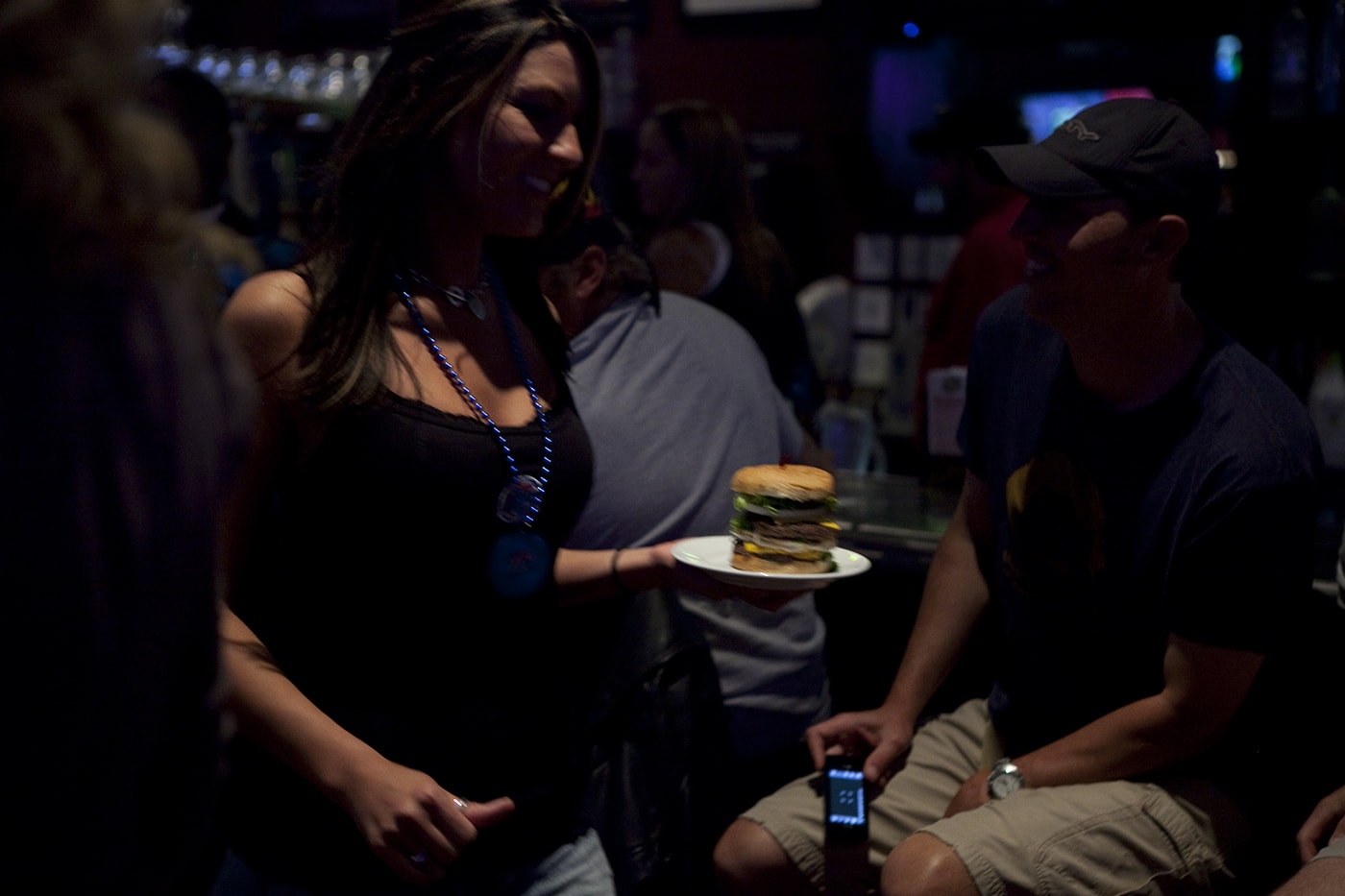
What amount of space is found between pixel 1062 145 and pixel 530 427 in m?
1.13

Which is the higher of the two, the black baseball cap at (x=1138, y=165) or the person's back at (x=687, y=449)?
the black baseball cap at (x=1138, y=165)

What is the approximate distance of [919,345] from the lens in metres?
6.46

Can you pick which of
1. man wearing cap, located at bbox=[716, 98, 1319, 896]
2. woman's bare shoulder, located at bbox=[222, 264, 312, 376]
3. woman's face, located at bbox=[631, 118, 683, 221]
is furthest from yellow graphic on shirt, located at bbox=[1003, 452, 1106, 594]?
woman's face, located at bbox=[631, 118, 683, 221]

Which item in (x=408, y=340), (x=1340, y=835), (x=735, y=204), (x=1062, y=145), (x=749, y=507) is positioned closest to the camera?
(x=408, y=340)

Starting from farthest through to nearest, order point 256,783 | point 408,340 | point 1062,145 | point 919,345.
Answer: point 919,345, point 1062,145, point 408,340, point 256,783

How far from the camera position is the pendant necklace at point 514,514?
4.79 feet

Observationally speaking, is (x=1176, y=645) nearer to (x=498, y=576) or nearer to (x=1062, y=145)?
(x=1062, y=145)

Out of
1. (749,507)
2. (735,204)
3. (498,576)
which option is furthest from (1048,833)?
(735,204)

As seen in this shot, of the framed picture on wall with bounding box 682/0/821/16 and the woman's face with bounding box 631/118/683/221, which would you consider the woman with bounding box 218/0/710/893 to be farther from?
the framed picture on wall with bounding box 682/0/821/16

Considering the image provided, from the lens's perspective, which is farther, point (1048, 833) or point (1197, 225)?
point (1197, 225)

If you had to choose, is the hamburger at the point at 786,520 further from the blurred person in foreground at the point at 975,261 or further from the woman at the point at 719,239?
the blurred person in foreground at the point at 975,261

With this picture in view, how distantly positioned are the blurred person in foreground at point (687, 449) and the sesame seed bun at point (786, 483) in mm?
315

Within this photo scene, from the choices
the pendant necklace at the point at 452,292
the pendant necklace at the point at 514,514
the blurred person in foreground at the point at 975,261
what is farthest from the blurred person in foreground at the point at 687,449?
the blurred person in foreground at the point at 975,261

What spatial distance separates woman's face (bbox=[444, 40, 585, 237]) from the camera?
153 centimetres
